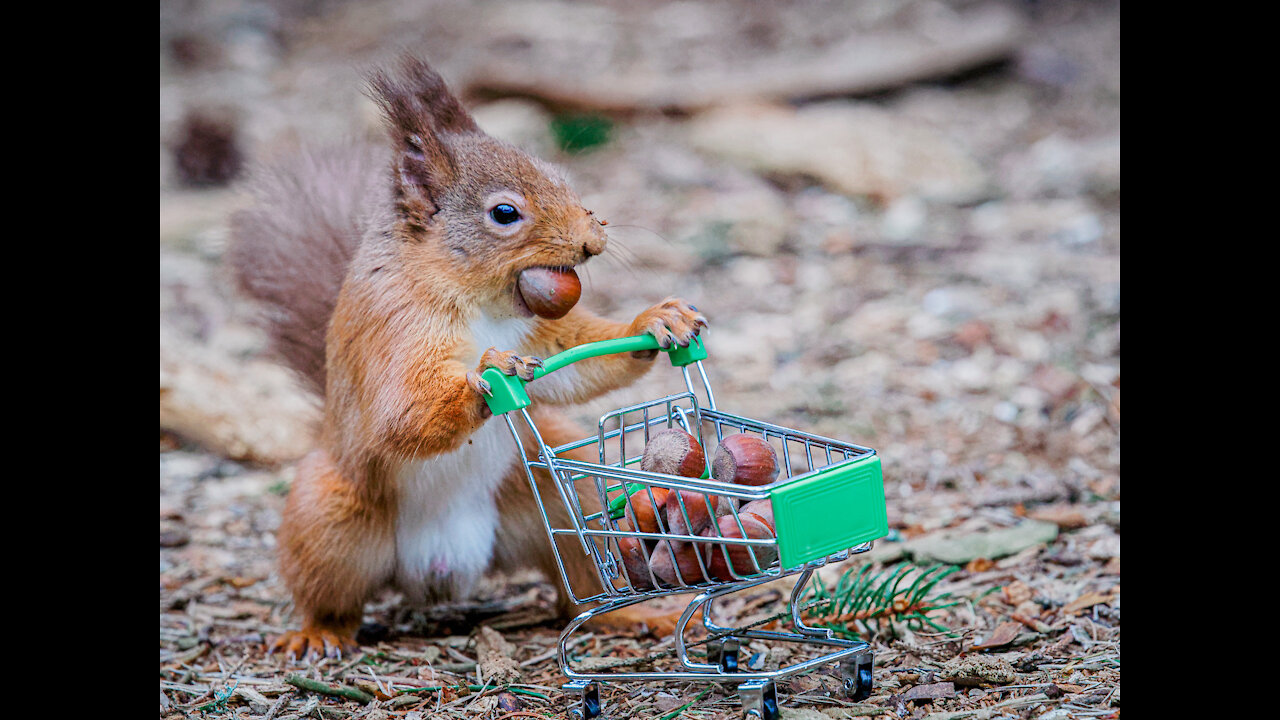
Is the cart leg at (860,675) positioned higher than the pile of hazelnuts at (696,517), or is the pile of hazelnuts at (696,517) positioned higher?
the pile of hazelnuts at (696,517)

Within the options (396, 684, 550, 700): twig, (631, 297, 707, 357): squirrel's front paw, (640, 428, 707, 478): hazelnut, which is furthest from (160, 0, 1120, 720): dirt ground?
(640, 428, 707, 478): hazelnut

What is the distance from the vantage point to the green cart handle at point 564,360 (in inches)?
91.7

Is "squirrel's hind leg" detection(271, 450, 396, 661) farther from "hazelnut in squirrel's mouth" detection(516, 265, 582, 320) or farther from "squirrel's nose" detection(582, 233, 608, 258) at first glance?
"squirrel's nose" detection(582, 233, 608, 258)

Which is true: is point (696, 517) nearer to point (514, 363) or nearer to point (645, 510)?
point (645, 510)

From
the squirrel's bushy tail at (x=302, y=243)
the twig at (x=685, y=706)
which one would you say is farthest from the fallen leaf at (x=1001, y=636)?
the squirrel's bushy tail at (x=302, y=243)

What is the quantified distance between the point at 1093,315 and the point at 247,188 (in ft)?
11.5

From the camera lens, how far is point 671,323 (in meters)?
2.62

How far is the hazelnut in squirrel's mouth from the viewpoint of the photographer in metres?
2.51

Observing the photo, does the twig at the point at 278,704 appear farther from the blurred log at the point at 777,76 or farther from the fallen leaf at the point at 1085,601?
the blurred log at the point at 777,76

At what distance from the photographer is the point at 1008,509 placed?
140 inches

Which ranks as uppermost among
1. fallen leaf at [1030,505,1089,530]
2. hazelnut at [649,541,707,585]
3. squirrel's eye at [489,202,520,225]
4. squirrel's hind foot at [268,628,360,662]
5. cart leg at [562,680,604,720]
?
squirrel's eye at [489,202,520,225]

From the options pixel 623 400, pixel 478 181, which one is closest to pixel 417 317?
pixel 478 181

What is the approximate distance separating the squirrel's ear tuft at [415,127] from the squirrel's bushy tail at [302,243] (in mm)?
416

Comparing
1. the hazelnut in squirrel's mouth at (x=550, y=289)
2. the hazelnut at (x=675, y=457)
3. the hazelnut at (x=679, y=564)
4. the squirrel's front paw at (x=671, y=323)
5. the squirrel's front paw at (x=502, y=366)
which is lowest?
the hazelnut at (x=679, y=564)
